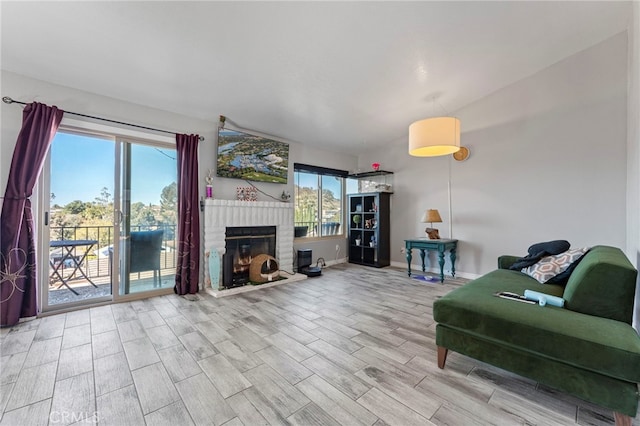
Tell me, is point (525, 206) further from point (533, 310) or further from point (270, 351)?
point (270, 351)

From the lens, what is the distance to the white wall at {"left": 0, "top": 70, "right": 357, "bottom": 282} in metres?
2.50

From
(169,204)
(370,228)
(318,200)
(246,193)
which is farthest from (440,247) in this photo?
(169,204)

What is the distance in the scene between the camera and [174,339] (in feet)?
7.17

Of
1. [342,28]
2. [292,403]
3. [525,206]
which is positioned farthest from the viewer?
[525,206]

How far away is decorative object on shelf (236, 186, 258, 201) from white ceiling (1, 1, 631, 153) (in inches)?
41.9

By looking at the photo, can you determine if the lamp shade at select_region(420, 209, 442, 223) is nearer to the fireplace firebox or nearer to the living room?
the living room

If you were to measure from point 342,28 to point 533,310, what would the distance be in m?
2.81

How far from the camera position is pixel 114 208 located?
312 cm

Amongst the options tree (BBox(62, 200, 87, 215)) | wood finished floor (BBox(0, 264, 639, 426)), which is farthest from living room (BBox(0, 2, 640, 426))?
wood finished floor (BBox(0, 264, 639, 426))

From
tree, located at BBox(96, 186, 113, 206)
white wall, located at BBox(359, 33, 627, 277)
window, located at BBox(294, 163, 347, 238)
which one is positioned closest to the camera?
tree, located at BBox(96, 186, 113, 206)

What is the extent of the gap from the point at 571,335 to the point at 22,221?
14.6 feet

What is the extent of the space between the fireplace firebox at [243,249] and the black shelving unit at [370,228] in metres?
2.02

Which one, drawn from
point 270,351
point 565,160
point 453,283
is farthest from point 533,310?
point 565,160

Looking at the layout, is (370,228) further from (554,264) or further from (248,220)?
(554,264)
